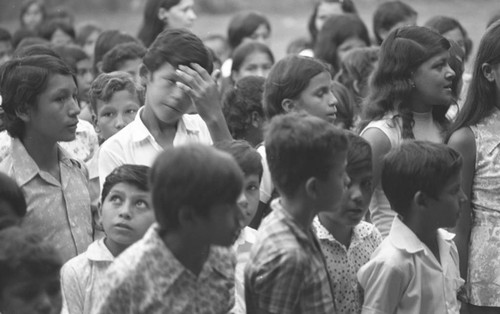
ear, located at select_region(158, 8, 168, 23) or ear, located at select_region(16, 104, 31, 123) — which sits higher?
ear, located at select_region(16, 104, 31, 123)

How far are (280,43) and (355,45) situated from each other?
5.67 metres

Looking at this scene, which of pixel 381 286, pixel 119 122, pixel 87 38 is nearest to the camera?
pixel 381 286

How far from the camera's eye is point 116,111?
544 centimetres

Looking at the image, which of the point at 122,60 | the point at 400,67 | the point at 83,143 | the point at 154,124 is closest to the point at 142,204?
the point at 154,124

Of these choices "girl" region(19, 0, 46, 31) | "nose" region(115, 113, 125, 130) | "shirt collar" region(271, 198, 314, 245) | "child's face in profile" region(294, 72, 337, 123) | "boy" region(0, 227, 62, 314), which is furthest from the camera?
"girl" region(19, 0, 46, 31)

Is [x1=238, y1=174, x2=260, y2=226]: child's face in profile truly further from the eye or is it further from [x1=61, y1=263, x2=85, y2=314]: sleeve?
[x1=61, y1=263, x2=85, y2=314]: sleeve

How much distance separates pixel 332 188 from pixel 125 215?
33.1 inches

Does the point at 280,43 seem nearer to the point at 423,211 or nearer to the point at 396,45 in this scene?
the point at 396,45

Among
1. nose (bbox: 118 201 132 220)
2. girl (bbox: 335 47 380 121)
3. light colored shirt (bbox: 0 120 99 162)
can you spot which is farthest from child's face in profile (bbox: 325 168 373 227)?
girl (bbox: 335 47 380 121)

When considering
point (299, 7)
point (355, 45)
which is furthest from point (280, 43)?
point (355, 45)

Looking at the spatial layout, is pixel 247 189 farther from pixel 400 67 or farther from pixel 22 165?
pixel 400 67

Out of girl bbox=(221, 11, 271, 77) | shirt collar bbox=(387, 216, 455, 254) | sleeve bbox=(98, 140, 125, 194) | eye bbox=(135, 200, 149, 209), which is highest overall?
shirt collar bbox=(387, 216, 455, 254)

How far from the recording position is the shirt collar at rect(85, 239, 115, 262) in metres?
3.88

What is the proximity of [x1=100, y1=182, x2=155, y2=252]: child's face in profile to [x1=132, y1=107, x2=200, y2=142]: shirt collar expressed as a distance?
1.62 ft
